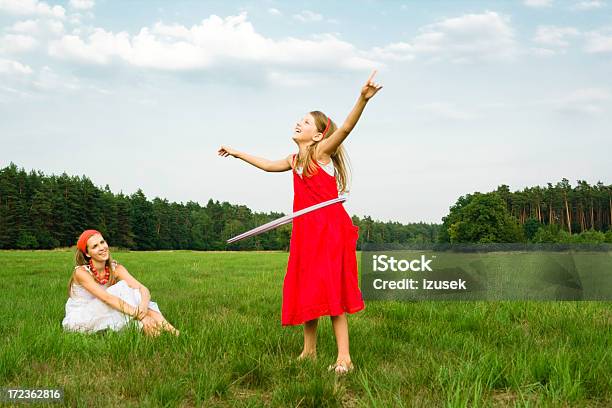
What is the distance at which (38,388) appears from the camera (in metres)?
3.64

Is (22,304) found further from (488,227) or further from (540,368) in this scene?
(488,227)

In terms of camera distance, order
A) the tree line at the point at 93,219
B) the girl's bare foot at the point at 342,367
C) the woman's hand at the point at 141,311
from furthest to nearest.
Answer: the tree line at the point at 93,219
the woman's hand at the point at 141,311
the girl's bare foot at the point at 342,367

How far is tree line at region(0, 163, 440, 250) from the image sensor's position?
70.6 meters

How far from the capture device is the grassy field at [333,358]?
3.54 metres

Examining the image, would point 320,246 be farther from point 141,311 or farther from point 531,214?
point 531,214

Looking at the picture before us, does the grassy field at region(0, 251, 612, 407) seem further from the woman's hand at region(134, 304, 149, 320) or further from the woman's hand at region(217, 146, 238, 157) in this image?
the woman's hand at region(217, 146, 238, 157)

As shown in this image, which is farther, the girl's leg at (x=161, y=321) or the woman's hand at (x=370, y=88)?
the girl's leg at (x=161, y=321)

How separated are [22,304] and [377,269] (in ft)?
22.2

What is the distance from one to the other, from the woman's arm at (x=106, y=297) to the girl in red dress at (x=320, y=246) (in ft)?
6.86

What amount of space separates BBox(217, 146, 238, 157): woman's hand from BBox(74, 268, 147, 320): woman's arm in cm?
197

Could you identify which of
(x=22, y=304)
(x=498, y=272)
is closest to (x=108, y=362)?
(x=22, y=304)

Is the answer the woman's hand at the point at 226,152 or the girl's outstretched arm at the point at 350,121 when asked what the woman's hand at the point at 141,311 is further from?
the girl's outstretched arm at the point at 350,121

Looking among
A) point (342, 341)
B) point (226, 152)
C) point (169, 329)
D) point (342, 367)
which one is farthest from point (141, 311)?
point (342, 367)

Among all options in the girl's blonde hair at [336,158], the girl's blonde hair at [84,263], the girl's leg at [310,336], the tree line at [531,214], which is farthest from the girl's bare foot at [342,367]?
the tree line at [531,214]
